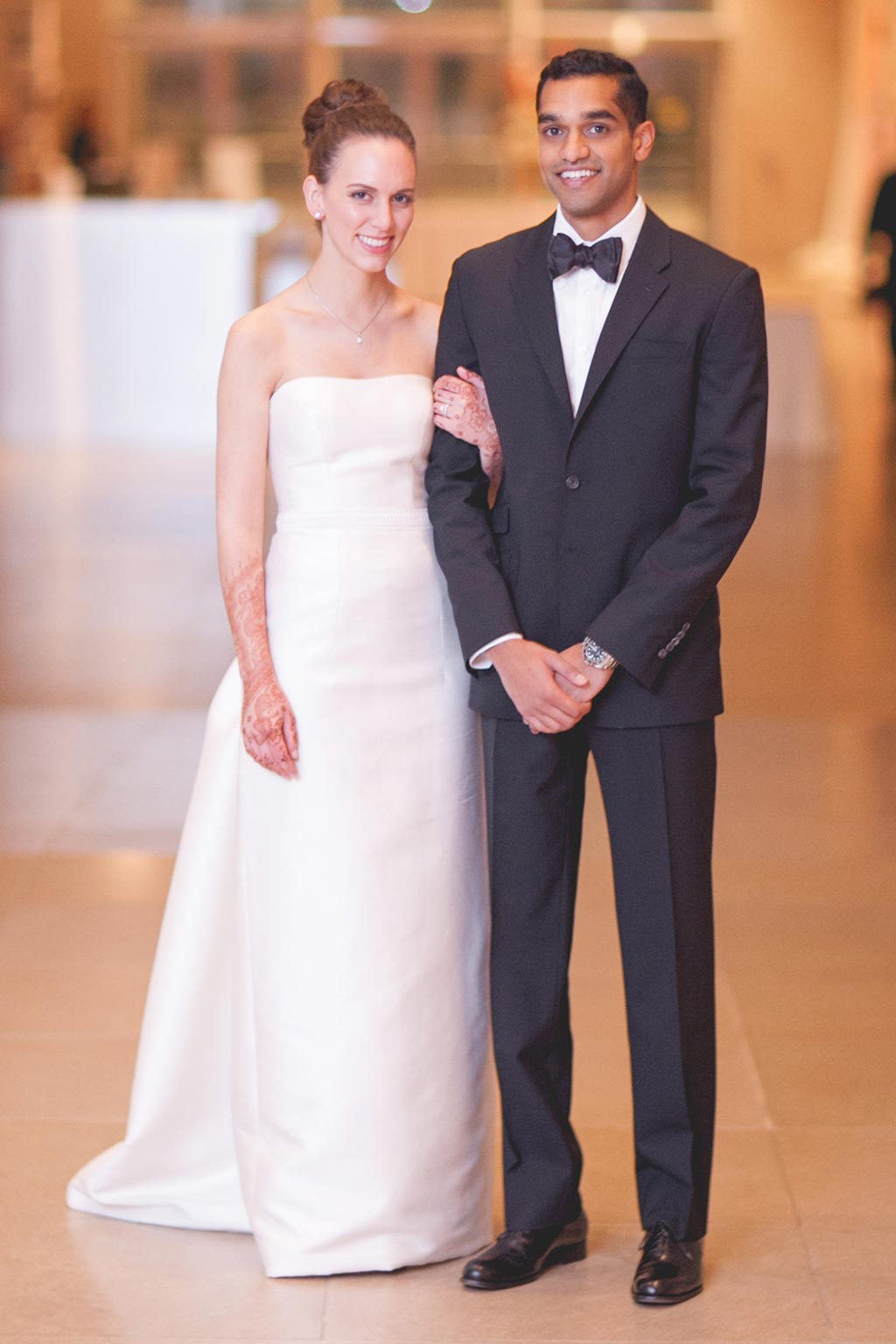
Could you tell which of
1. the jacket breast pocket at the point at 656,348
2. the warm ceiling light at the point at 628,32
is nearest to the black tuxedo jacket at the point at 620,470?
the jacket breast pocket at the point at 656,348

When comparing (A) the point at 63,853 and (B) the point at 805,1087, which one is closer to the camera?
(B) the point at 805,1087

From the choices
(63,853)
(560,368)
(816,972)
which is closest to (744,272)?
(560,368)

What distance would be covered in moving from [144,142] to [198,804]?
19.3 meters

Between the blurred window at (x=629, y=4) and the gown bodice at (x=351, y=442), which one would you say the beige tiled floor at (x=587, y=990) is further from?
the blurred window at (x=629, y=4)

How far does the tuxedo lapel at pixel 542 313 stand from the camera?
Result: 2.41 meters

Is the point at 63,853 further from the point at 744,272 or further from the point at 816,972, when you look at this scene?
the point at 744,272

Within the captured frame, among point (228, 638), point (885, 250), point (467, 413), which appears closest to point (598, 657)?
point (467, 413)

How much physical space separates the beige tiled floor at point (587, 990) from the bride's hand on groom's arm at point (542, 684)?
0.86 metres

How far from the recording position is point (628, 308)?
7.79ft

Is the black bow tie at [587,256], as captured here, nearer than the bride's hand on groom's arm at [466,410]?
Yes

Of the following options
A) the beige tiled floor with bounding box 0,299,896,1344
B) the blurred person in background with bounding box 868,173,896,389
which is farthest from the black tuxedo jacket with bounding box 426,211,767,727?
the blurred person in background with bounding box 868,173,896,389

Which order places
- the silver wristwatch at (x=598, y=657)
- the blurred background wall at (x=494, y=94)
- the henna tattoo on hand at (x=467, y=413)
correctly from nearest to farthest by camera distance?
the silver wristwatch at (x=598, y=657) → the henna tattoo on hand at (x=467, y=413) → the blurred background wall at (x=494, y=94)

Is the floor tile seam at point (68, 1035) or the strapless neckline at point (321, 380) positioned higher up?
the strapless neckline at point (321, 380)

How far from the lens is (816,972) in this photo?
3.89 m
